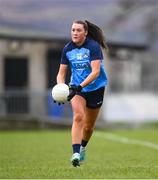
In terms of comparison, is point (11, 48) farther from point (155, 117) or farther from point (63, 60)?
point (63, 60)

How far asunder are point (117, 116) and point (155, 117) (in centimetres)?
175

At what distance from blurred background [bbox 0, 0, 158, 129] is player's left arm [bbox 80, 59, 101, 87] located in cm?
1803

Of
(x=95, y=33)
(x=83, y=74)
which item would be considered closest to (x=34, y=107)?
(x=95, y=33)

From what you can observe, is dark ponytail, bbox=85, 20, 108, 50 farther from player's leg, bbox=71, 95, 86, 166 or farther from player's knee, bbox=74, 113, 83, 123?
player's knee, bbox=74, 113, 83, 123

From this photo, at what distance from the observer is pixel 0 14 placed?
1582 inches

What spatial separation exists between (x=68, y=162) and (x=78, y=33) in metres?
2.27

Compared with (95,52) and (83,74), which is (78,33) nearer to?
(95,52)

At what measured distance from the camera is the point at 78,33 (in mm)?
12617

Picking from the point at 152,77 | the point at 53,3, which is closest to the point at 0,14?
the point at 53,3

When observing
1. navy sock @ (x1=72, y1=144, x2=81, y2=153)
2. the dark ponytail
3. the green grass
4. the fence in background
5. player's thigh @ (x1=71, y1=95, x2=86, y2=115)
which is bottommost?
the fence in background

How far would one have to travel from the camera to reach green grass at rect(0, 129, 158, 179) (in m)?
11.1

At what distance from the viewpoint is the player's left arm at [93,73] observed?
40.8ft

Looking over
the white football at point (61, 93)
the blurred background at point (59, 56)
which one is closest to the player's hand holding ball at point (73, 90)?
the white football at point (61, 93)

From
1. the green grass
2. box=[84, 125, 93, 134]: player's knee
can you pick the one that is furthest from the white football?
box=[84, 125, 93, 134]: player's knee
